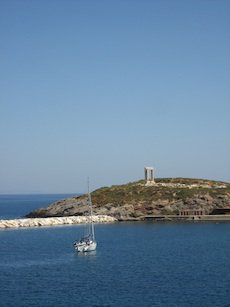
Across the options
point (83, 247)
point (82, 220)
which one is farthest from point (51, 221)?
point (83, 247)

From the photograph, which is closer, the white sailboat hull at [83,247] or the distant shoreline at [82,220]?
the white sailboat hull at [83,247]

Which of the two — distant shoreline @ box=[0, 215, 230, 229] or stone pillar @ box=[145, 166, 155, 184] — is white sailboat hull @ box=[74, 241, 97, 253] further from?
stone pillar @ box=[145, 166, 155, 184]

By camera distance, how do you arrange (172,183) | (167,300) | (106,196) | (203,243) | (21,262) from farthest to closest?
(172,183) < (106,196) < (203,243) < (21,262) < (167,300)

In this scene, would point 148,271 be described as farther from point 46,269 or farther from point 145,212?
point 145,212

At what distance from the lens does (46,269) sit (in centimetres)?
7888

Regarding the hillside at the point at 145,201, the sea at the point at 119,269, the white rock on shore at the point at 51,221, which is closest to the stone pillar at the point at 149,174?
the hillside at the point at 145,201

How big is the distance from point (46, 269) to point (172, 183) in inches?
4410

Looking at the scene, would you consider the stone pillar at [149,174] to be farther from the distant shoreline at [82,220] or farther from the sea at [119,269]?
the sea at [119,269]

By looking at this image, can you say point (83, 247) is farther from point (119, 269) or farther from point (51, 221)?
point (51, 221)

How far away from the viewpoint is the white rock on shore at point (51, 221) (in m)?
141

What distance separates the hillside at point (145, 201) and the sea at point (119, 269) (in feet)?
109

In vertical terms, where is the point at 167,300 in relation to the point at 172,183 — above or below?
below

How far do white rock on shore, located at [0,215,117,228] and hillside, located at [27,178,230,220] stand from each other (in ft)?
19.9

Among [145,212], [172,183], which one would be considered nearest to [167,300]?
[145,212]
